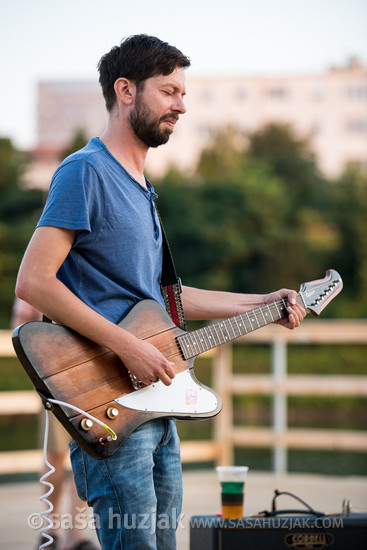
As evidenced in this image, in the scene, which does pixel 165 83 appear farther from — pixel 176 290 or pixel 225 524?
pixel 225 524

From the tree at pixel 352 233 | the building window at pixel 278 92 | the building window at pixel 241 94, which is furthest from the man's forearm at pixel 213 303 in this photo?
the building window at pixel 241 94

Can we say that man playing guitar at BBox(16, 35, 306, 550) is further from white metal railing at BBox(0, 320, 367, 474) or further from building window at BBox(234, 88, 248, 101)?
building window at BBox(234, 88, 248, 101)

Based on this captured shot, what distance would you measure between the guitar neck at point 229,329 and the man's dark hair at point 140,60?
0.69 meters

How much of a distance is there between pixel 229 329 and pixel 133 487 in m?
0.65

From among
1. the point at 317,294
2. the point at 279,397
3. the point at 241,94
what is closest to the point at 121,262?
the point at 317,294

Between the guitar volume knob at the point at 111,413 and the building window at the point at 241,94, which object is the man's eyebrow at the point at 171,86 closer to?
the guitar volume knob at the point at 111,413

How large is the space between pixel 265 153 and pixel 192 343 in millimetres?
43529

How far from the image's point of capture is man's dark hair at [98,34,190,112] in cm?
234

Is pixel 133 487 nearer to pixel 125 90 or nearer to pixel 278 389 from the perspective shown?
pixel 125 90

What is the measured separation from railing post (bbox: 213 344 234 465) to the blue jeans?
11.2ft

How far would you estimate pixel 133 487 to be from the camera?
2.11 metres

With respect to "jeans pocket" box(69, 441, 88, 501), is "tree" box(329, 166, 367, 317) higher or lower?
lower

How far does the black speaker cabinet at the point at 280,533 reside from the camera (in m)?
2.58

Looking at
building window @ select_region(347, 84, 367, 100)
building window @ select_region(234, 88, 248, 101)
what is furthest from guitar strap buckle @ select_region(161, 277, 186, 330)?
building window @ select_region(347, 84, 367, 100)
